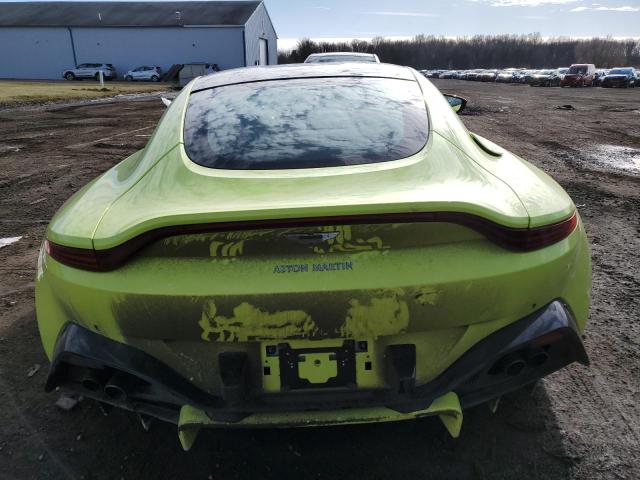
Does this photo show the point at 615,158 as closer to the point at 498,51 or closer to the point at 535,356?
the point at 535,356

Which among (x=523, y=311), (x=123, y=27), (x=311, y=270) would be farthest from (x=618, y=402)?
(x=123, y=27)

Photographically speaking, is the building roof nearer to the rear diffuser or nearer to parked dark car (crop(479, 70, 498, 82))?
parked dark car (crop(479, 70, 498, 82))

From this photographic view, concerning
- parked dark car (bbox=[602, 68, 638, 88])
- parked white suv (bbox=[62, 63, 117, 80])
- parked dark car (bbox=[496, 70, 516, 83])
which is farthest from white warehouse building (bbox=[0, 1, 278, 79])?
parked dark car (bbox=[602, 68, 638, 88])

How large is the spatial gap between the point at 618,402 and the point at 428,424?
37.6 inches

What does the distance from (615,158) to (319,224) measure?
8.71m

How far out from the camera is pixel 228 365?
1.70m

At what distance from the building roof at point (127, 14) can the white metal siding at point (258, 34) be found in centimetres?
82

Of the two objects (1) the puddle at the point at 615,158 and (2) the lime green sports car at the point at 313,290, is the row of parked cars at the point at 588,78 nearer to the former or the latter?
(1) the puddle at the point at 615,158

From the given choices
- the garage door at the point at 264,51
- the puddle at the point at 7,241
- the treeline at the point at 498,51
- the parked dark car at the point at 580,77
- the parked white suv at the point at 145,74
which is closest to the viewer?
the puddle at the point at 7,241

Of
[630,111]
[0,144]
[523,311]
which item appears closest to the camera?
[523,311]

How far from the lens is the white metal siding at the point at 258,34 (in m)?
46.3

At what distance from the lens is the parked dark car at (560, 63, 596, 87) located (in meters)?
39.6

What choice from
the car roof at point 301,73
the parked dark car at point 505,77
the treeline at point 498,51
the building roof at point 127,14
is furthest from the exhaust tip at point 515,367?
the treeline at point 498,51

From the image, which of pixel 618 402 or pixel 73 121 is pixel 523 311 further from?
pixel 73 121
